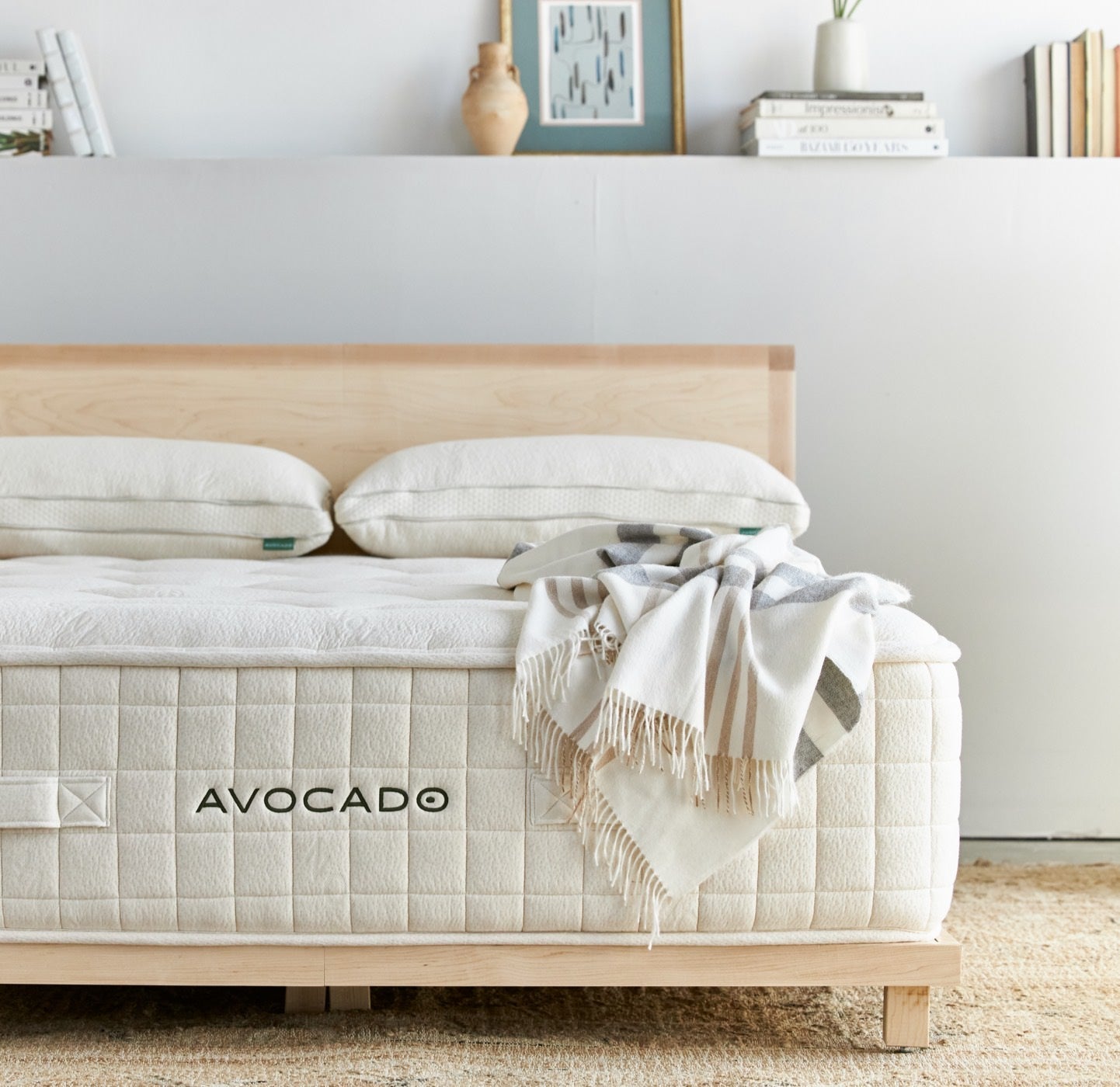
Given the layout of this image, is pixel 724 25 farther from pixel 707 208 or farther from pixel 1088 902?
pixel 1088 902

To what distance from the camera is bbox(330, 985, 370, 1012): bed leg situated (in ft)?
4.58

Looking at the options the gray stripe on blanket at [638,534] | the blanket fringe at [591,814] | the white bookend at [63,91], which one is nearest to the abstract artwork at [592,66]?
the white bookend at [63,91]

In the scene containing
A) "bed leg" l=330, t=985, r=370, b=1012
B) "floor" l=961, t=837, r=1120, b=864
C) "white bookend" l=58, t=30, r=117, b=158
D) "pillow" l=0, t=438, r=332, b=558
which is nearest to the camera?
"bed leg" l=330, t=985, r=370, b=1012

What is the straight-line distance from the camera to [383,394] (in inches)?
93.4

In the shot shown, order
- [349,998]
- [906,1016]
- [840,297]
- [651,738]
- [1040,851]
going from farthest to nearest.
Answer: [840,297]
[1040,851]
[349,998]
[906,1016]
[651,738]

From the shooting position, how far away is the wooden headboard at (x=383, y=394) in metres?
2.36

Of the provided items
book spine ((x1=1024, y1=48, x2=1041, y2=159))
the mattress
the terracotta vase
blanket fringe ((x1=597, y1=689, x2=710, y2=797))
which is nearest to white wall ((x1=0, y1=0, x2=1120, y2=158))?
book spine ((x1=1024, y1=48, x2=1041, y2=159))

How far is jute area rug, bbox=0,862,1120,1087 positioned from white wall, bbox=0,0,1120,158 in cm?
174

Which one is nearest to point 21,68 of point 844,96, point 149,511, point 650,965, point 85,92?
point 85,92

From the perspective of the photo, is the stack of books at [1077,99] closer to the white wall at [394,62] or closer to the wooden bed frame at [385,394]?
the white wall at [394,62]

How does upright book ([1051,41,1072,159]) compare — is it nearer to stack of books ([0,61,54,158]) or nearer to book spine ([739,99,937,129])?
book spine ([739,99,937,129])

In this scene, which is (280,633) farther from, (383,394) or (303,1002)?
(383,394)

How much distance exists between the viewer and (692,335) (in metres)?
2.47

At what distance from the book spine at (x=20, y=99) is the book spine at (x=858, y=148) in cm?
140
